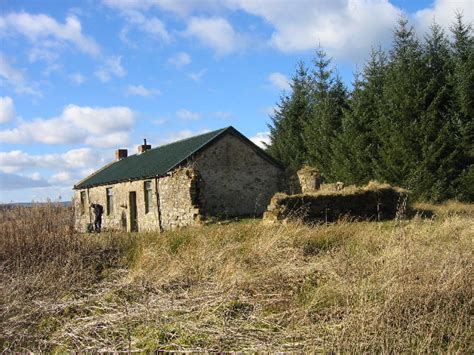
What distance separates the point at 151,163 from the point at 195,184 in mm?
5844

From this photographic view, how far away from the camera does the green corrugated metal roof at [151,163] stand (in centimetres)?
2166

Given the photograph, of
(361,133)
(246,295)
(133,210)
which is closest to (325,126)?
(361,133)

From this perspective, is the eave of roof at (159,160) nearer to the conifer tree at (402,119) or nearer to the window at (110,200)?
the window at (110,200)

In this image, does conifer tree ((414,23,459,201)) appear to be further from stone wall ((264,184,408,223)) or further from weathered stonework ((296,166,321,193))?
weathered stonework ((296,166,321,193))

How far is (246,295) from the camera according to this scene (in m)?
6.50

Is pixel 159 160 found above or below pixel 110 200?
above

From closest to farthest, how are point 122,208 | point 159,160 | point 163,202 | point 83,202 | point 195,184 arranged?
1. point 195,184
2. point 163,202
3. point 159,160
4. point 122,208
5. point 83,202

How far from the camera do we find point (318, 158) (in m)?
28.3

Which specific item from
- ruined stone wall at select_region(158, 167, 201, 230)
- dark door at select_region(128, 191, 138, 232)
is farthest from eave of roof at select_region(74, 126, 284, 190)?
dark door at select_region(128, 191, 138, 232)

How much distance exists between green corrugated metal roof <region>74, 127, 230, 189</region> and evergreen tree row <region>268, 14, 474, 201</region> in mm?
7013

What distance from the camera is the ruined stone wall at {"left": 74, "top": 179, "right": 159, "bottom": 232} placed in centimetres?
2209

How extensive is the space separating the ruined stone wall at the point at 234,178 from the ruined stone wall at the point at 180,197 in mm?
1081

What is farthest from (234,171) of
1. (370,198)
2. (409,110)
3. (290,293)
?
(290,293)

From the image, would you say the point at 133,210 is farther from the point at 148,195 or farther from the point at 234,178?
the point at 234,178
